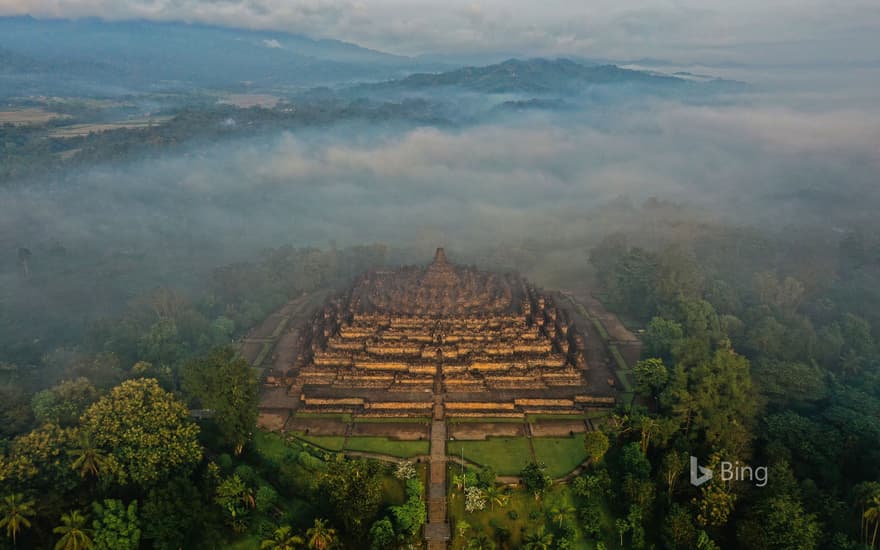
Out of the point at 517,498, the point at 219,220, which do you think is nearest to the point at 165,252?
the point at 219,220

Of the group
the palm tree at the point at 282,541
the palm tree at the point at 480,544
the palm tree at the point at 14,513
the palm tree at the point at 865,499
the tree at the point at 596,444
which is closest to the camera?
the palm tree at the point at 14,513

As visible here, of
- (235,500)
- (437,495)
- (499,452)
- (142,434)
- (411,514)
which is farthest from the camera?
(499,452)

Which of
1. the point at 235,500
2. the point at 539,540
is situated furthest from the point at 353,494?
the point at 539,540

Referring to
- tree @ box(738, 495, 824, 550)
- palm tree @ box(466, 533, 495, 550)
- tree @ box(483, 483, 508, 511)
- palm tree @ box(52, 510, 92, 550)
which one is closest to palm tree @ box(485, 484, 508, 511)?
tree @ box(483, 483, 508, 511)

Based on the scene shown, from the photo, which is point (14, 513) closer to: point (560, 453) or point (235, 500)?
point (235, 500)

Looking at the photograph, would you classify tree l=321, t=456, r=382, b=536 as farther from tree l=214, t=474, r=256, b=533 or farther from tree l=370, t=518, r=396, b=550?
tree l=214, t=474, r=256, b=533

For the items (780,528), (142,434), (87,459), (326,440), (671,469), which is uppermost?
(142,434)

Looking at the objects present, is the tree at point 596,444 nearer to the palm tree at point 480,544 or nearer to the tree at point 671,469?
the tree at point 671,469

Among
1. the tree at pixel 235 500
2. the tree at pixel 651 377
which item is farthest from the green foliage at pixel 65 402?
the tree at pixel 651 377
